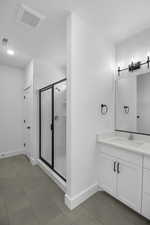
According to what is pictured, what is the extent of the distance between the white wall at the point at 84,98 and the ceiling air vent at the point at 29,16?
470mm

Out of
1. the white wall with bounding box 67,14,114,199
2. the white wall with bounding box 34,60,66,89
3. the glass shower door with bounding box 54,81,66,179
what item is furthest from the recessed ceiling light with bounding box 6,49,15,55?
the white wall with bounding box 67,14,114,199

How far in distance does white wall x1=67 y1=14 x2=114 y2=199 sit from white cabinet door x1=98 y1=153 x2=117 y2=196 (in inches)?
4.6

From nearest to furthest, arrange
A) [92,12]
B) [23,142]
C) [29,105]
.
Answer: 1. [92,12]
2. [29,105]
3. [23,142]

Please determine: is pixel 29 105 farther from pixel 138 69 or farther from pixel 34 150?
pixel 138 69

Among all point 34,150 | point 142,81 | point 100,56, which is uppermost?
point 100,56

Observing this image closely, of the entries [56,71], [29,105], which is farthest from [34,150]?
[56,71]

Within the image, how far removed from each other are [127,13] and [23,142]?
397 centimetres

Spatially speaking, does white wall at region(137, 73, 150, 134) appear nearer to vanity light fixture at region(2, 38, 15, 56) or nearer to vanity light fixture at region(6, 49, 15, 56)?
vanity light fixture at region(2, 38, 15, 56)

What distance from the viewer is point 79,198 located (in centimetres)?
173

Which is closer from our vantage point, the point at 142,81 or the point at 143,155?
the point at 143,155

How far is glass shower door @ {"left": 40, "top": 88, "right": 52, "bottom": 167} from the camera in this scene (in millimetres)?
2861

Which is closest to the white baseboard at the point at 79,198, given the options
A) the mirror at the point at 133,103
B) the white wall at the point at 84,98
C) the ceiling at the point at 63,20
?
the white wall at the point at 84,98

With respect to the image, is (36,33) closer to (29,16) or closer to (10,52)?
(29,16)

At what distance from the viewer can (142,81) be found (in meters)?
2.05
